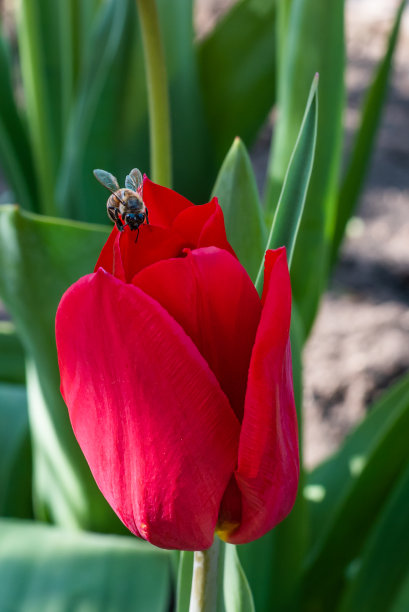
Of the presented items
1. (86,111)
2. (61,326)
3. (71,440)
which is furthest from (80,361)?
(86,111)

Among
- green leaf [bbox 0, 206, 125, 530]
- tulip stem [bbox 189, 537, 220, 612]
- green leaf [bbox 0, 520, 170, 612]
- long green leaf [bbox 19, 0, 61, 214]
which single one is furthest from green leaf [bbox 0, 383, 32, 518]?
tulip stem [bbox 189, 537, 220, 612]

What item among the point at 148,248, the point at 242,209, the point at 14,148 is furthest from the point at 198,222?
the point at 14,148

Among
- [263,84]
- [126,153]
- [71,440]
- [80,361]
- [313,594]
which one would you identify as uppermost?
[263,84]

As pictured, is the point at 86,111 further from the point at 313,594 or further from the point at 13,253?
the point at 313,594

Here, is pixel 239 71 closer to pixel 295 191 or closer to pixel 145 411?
pixel 295 191

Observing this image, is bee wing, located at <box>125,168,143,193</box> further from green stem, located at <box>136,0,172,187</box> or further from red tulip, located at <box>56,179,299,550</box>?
green stem, located at <box>136,0,172,187</box>

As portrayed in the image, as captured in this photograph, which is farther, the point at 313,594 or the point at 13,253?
the point at 313,594

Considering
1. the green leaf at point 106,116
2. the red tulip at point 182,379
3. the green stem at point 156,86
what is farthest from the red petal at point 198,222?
the green leaf at point 106,116
